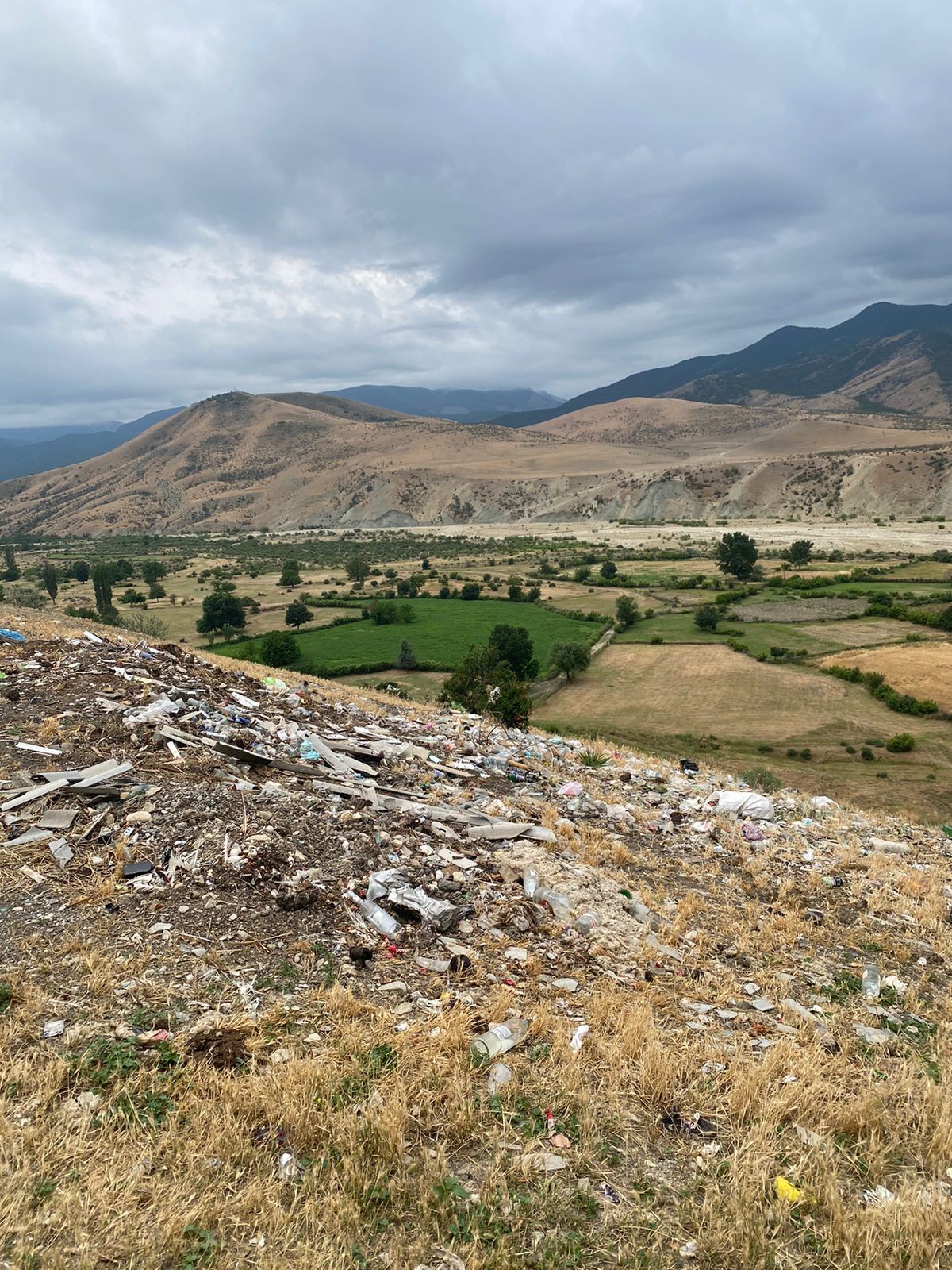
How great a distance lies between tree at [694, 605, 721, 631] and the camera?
50188 mm

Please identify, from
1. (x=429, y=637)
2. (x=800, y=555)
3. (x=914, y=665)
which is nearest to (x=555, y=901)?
(x=914, y=665)

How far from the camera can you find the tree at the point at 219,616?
52.4 metres

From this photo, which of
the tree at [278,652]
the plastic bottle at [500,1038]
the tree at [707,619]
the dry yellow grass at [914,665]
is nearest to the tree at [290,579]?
the tree at [278,652]

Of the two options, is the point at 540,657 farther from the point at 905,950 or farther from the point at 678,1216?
the point at 678,1216

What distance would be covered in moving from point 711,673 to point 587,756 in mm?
29861

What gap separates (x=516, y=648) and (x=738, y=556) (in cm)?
4035

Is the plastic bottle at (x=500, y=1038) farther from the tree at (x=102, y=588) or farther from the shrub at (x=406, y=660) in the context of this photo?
the tree at (x=102, y=588)

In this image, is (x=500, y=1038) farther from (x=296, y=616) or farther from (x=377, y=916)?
(x=296, y=616)

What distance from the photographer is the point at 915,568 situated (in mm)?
63781

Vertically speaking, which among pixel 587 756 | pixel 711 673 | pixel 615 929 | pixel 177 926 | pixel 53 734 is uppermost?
pixel 53 734

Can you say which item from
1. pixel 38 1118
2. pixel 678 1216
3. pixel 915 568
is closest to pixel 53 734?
pixel 38 1118

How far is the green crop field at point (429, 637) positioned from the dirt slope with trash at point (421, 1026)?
3224cm

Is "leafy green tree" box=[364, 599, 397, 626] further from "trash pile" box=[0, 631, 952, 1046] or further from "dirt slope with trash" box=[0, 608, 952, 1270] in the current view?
"dirt slope with trash" box=[0, 608, 952, 1270]

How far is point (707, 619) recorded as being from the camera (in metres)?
50.2
